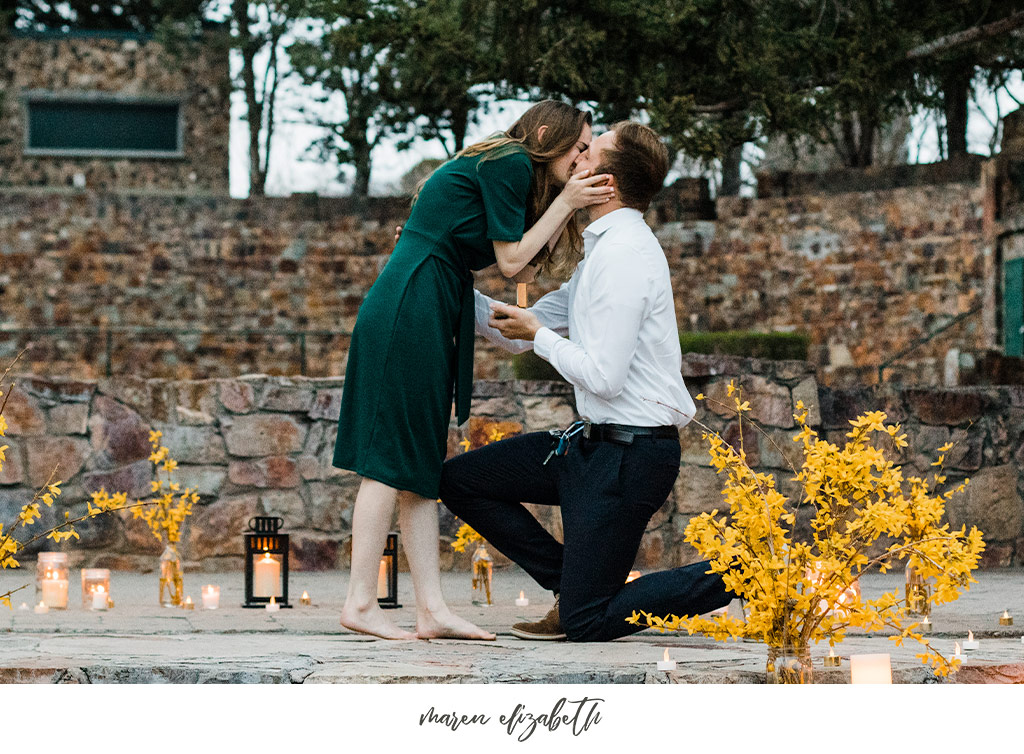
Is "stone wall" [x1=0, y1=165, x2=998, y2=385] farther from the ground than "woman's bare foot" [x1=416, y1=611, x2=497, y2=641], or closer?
farther from the ground

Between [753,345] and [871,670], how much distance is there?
9.05 m

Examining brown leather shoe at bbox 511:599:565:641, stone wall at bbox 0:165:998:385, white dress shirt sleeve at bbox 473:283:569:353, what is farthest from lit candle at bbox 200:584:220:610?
stone wall at bbox 0:165:998:385

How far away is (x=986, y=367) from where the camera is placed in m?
10.0

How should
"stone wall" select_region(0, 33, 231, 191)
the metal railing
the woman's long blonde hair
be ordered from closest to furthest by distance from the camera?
the woman's long blonde hair → the metal railing → "stone wall" select_region(0, 33, 231, 191)

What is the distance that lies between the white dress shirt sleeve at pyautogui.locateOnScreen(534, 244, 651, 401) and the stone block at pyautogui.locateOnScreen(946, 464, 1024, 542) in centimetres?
307

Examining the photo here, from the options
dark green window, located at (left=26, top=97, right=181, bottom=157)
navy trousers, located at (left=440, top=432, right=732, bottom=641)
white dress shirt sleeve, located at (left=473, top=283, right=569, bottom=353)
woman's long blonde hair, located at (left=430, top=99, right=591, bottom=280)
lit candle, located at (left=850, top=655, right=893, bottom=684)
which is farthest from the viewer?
dark green window, located at (left=26, top=97, right=181, bottom=157)

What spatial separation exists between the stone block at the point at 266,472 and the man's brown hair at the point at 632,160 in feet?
8.90

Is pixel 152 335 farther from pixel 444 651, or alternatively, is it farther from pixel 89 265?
pixel 444 651

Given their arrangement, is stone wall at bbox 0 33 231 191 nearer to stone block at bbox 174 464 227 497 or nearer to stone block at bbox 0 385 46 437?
stone block at bbox 0 385 46 437

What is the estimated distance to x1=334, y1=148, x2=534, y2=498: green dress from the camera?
2961 millimetres

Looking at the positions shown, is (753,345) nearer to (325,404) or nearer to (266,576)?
(325,404)

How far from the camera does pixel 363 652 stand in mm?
2699

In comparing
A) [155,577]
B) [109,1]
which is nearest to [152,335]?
[109,1]

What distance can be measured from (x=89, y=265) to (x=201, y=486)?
961cm
